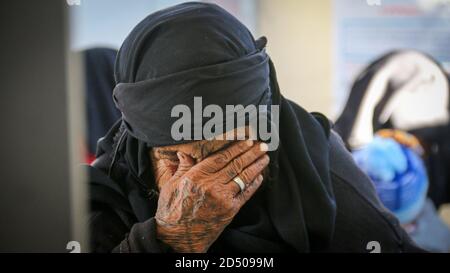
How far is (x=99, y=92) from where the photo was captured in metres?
1.21

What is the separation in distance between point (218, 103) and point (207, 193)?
181mm

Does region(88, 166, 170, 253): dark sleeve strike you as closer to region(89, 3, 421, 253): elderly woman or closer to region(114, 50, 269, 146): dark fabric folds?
region(89, 3, 421, 253): elderly woman

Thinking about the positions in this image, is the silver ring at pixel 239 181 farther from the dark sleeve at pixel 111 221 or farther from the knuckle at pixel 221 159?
the dark sleeve at pixel 111 221

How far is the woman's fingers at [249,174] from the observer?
3.70ft

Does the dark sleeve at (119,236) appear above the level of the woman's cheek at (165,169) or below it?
below

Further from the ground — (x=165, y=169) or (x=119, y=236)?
(x=165, y=169)

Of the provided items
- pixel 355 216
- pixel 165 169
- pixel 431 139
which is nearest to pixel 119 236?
pixel 165 169

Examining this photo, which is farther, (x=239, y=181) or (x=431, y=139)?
(x=431, y=139)

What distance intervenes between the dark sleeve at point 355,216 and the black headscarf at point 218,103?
3 cm

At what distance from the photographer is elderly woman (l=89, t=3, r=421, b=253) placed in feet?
3.56

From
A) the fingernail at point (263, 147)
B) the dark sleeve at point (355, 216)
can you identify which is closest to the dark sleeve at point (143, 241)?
the fingernail at point (263, 147)

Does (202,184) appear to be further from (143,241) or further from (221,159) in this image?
(143,241)

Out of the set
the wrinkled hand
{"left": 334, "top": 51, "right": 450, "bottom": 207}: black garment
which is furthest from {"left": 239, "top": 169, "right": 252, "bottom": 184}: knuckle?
{"left": 334, "top": 51, "right": 450, "bottom": 207}: black garment

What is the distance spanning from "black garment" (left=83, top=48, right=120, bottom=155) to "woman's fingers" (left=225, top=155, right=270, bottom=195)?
29 centimetres
